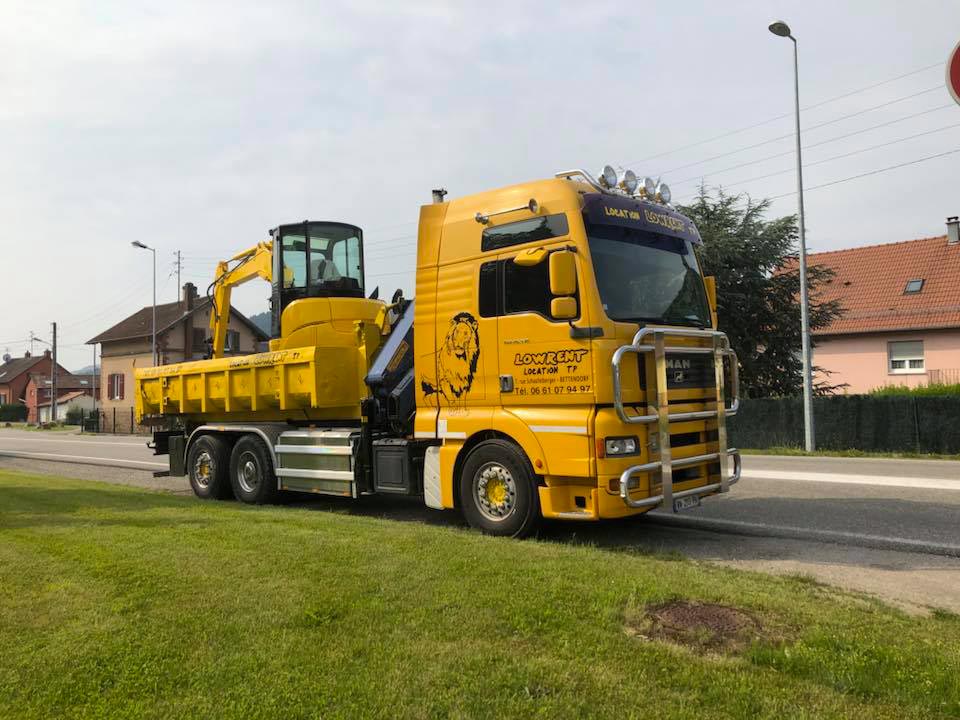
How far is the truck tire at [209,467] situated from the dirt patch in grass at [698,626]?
818cm

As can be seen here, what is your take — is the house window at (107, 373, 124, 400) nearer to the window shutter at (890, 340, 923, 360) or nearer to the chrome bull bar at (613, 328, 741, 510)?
the window shutter at (890, 340, 923, 360)

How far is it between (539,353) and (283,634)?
355cm

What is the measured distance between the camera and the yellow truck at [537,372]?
21.1ft

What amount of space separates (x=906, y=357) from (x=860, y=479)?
22.5 m

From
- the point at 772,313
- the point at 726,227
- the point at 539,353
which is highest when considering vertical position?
the point at 726,227

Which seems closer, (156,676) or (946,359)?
(156,676)

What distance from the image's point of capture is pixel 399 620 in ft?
13.7

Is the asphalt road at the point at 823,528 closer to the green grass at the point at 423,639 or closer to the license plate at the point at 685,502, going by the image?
the license plate at the point at 685,502

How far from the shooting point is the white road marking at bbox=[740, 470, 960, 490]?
10338 millimetres

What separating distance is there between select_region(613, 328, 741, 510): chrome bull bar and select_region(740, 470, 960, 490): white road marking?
455 cm

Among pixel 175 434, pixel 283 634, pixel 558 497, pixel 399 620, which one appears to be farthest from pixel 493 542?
Answer: pixel 175 434

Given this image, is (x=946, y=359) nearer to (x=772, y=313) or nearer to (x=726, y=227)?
(x=772, y=313)

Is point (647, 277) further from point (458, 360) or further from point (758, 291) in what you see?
point (758, 291)

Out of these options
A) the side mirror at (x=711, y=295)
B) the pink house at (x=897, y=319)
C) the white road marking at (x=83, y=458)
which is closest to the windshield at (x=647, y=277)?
the side mirror at (x=711, y=295)
